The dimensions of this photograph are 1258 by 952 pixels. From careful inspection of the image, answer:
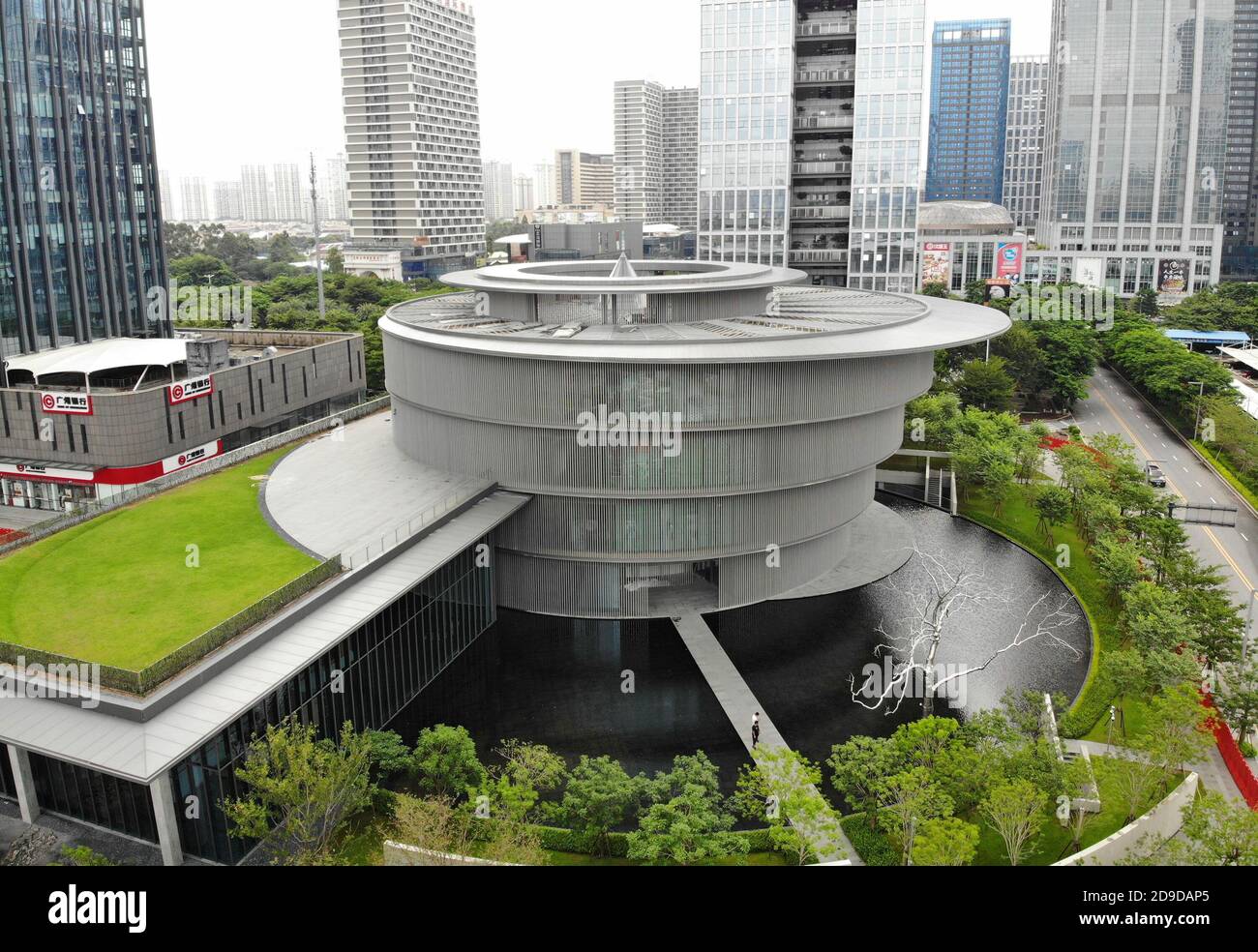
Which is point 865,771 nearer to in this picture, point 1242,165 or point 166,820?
point 166,820

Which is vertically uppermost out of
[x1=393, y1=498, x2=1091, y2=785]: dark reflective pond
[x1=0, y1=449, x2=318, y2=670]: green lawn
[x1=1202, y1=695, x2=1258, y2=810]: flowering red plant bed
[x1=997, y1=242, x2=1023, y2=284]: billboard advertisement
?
[x1=997, y1=242, x2=1023, y2=284]: billboard advertisement

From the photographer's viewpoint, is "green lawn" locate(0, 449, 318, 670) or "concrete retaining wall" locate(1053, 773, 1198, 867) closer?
"concrete retaining wall" locate(1053, 773, 1198, 867)

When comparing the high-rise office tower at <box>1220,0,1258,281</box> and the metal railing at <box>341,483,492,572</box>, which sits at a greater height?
the high-rise office tower at <box>1220,0,1258,281</box>

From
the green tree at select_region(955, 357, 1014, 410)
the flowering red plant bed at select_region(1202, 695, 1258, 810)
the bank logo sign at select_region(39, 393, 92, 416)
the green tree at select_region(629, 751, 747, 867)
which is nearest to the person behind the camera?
the green tree at select_region(629, 751, 747, 867)

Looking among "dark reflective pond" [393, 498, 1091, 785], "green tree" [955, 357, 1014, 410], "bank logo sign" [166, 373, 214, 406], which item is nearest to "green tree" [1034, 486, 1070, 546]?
"dark reflective pond" [393, 498, 1091, 785]

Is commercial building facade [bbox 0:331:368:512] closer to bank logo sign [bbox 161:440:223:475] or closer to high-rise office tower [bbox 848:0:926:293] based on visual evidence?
bank logo sign [bbox 161:440:223:475]

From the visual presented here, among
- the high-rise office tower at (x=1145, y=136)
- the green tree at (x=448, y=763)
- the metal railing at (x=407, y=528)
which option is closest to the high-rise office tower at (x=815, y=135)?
the high-rise office tower at (x=1145, y=136)
